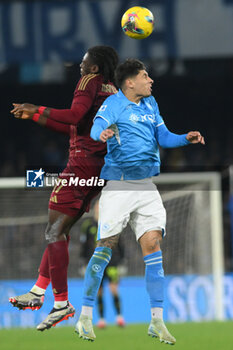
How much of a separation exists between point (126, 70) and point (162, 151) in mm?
14297

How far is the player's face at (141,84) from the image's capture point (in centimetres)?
645

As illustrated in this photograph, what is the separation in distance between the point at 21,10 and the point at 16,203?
15.6 feet

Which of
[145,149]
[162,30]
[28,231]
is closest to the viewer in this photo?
[145,149]

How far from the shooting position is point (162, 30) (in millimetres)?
18281

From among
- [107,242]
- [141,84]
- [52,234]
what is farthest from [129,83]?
[52,234]

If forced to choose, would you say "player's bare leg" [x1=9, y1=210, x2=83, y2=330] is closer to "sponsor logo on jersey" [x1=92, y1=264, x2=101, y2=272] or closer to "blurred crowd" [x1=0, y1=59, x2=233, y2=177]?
"sponsor logo on jersey" [x1=92, y1=264, x2=101, y2=272]

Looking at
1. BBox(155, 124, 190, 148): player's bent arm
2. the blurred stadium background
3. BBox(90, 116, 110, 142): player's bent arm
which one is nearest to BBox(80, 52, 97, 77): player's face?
BBox(90, 116, 110, 142): player's bent arm

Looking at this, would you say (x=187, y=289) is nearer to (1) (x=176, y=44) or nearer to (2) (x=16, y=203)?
(2) (x=16, y=203)

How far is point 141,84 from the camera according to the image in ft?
21.2

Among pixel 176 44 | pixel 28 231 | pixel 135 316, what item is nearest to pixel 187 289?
pixel 135 316

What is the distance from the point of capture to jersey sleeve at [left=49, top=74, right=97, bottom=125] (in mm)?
6414

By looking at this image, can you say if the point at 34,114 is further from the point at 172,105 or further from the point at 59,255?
the point at 172,105

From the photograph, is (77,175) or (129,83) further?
(77,175)

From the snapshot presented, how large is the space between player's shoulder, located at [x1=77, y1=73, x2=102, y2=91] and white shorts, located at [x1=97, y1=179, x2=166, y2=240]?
76cm
